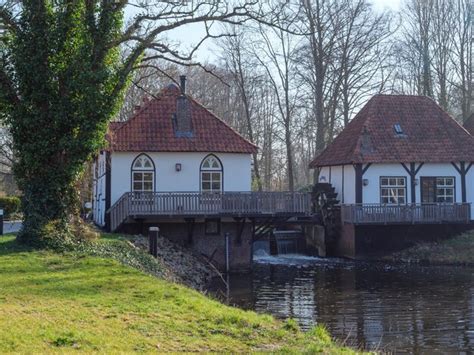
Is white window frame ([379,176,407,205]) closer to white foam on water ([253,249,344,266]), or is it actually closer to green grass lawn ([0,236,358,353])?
white foam on water ([253,249,344,266])

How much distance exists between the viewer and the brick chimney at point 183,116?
26.9 metres

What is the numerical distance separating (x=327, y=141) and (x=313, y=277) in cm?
1889

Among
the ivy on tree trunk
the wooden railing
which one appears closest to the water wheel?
the wooden railing

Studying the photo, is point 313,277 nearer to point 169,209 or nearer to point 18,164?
point 169,209

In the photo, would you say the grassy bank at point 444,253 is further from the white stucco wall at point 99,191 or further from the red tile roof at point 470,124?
the white stucco wall at point 99,191

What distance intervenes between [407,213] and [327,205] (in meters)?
3.88

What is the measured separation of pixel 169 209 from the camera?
2442 centimetres

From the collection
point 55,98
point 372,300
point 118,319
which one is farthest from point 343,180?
point 118,319

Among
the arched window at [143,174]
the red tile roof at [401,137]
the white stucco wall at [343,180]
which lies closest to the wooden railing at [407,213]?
the white stucco wall at [343,180]

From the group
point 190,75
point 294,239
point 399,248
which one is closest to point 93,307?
point 399,248

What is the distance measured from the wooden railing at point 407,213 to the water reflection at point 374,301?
2331 mm

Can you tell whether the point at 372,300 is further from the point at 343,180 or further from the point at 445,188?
the point at 445,188

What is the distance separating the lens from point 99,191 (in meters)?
29.1

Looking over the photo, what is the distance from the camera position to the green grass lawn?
8.39 metres
